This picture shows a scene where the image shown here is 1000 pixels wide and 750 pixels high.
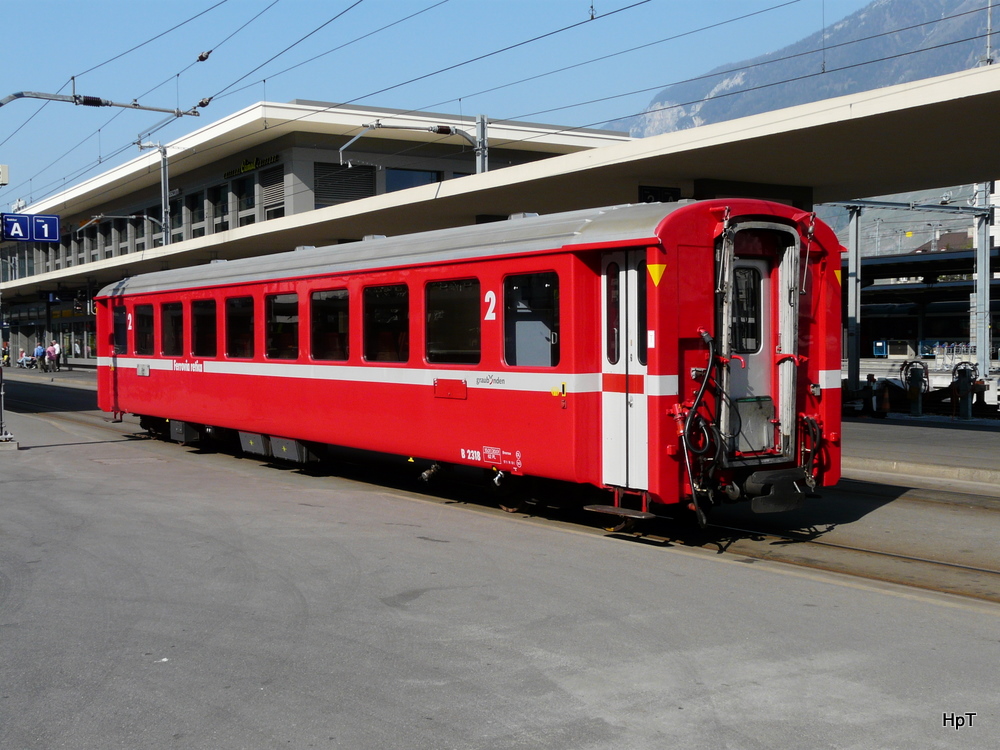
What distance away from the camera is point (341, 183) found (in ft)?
135

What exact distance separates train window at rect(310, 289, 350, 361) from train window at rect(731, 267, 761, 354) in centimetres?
513

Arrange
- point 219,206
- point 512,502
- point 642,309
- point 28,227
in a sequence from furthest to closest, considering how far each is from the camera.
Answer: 1. point 219,206
2. point 28,227
3. point 512,502
4. point 642,309

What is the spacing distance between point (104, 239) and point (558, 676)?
60.8 metres

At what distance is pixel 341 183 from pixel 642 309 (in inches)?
1319

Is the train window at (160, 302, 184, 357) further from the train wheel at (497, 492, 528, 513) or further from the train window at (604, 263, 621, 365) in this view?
the train window at (604, 263, 621, 365)

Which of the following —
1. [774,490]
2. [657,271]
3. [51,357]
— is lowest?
[774,490]

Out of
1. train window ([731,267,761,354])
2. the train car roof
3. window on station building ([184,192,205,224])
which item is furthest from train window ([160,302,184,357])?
window on station building ([184,192,205,224])

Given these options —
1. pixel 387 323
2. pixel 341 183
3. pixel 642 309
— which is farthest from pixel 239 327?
pixel 341 183

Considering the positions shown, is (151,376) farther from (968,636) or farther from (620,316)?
(968,636)

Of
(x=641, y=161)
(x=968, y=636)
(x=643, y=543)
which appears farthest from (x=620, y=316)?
(x=641, y=161)

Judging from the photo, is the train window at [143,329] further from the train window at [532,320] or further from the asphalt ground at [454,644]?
the train window at [532,320]

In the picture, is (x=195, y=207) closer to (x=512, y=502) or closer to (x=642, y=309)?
(x=512, y=502)

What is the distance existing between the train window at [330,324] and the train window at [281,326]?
0.49 metres

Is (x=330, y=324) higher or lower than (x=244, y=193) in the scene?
lower
